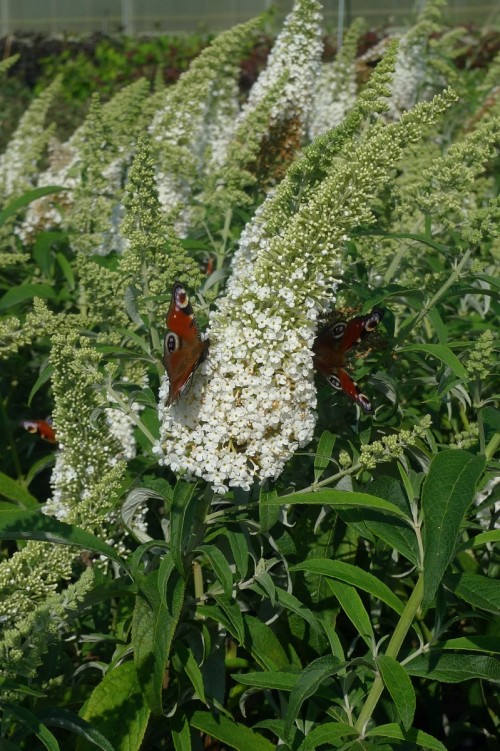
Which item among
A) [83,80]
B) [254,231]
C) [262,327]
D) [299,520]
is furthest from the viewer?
[83,80]

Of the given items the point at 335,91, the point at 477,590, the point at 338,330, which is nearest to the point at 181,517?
the point at 338,330

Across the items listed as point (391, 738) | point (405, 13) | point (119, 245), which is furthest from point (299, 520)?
point (405, 13)

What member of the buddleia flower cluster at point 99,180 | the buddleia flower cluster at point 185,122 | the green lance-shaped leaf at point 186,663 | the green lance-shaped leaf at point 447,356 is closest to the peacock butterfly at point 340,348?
the green lance-shaped leaf at point 447,356

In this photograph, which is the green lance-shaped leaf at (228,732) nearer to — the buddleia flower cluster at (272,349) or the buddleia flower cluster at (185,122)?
the buddleia flower cluster at (272,349)

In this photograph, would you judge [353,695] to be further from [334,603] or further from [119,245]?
[119,245]

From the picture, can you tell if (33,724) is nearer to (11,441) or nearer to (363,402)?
(363,402)

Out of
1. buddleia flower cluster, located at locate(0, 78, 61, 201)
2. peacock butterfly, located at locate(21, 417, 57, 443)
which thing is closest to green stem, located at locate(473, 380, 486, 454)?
peacock butterfly, located at locate(21, 417, 57, 443)
